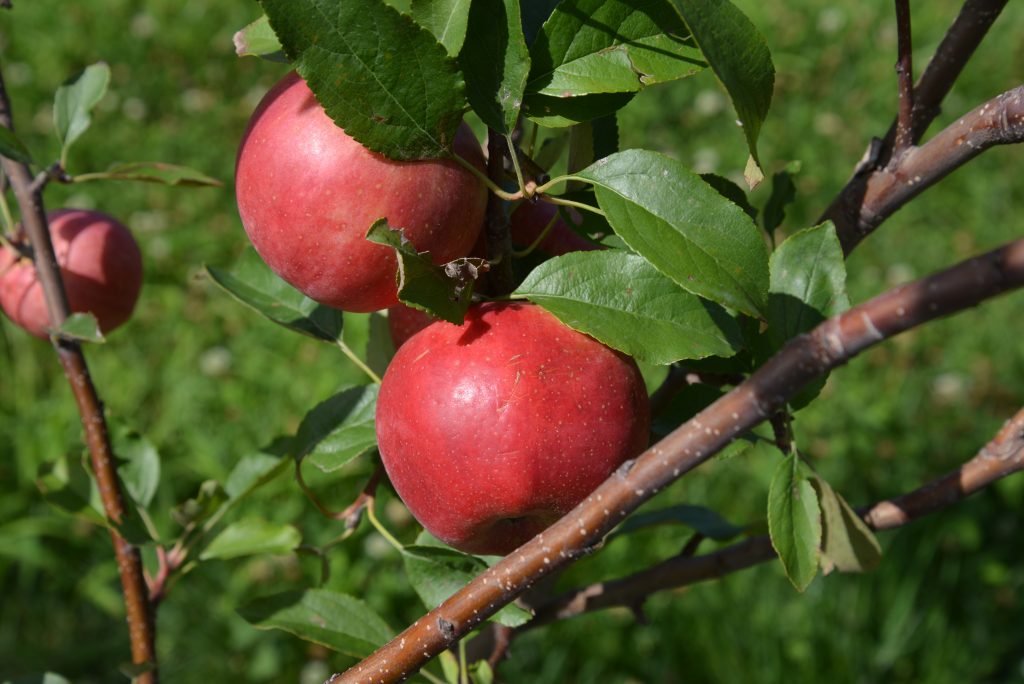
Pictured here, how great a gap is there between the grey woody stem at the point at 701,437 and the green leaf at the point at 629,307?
0.09 meters

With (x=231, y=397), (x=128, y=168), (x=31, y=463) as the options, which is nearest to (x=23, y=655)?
(x=31, y=463)

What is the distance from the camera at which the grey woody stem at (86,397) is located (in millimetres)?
835

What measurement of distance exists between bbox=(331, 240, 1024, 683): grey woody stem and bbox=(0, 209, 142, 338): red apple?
22.5 inches

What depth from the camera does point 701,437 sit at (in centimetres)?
51

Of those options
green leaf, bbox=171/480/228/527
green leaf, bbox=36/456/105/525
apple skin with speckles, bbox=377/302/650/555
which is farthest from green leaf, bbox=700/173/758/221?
green leaf, bbox=36/456/105/525

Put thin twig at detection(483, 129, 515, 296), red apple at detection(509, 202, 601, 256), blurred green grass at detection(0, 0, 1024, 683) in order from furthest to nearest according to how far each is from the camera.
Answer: blurred green grass at detection(0, 0, 1024, 683)
red apple at detection(509, 202, 601, 256)
thin twig at detection(483, 129, 515, 296)

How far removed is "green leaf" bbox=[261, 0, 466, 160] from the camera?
0.55 m

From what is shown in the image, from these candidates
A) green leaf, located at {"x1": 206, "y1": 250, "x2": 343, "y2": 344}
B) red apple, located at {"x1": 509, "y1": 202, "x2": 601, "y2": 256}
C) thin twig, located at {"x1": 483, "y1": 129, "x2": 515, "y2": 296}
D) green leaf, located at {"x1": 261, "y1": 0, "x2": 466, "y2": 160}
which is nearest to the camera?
green leaf, located at {"x1": 261, "y1": 0, "x2": 466, "y2": 160}

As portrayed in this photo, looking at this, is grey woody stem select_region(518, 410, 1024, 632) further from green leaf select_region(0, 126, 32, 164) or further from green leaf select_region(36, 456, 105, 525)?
green leaf select_region(0, 126, 32, 164)

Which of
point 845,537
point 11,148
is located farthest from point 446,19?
point 845,537

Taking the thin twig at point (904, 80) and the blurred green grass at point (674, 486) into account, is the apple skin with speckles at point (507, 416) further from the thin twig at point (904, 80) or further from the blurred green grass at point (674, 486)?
the blurred green grass at point (674, 486)

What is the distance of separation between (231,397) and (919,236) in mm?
1718

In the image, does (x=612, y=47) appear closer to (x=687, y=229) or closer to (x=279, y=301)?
(x=687, y=229)

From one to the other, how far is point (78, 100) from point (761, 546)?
74cm
